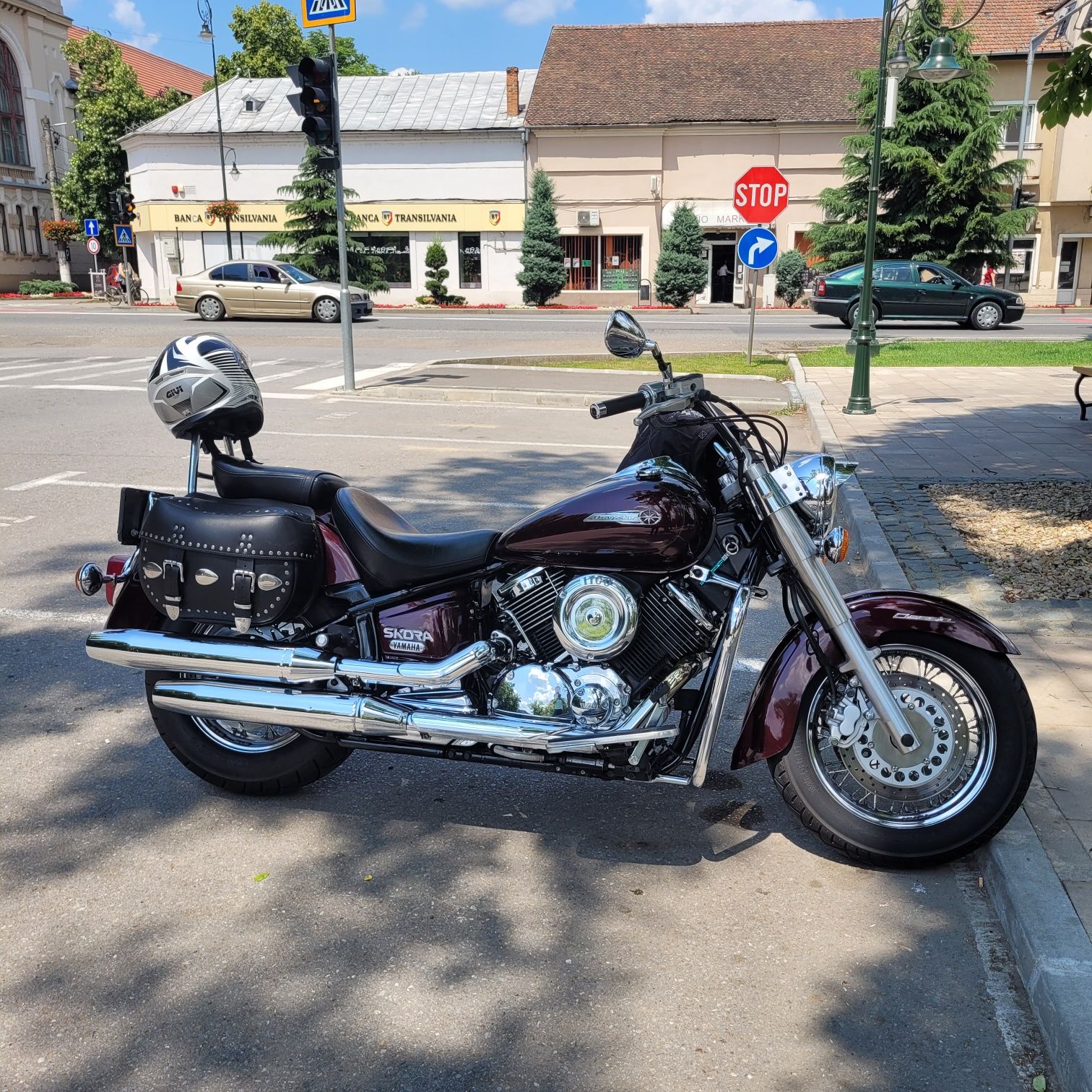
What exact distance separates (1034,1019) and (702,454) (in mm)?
1718

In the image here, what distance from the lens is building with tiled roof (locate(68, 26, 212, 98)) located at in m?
66.4

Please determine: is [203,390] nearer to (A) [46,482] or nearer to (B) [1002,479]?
(A) [46,482]

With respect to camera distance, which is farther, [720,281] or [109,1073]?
[720,281]

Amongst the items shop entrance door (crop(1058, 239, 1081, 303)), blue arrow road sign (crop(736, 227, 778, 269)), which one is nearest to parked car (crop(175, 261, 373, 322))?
blue arrow road sign (crop(736, 227, 778, 269))

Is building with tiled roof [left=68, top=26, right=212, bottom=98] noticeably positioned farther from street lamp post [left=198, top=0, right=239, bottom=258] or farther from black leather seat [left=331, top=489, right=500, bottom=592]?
black leather seat [left=331, top=489, right=500, bottom=592]

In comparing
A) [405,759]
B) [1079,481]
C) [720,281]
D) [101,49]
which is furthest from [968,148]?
[101,49]

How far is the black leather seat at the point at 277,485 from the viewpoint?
3.55 metres

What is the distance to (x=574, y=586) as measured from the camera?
315cm

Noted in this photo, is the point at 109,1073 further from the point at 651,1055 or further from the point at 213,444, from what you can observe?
the point at 213,444

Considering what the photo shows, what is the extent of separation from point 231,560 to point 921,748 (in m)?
2.22

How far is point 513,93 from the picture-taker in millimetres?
42125

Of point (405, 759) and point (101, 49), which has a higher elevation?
point (101, 49)

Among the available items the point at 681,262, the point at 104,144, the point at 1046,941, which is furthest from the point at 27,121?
the point at 1046,941

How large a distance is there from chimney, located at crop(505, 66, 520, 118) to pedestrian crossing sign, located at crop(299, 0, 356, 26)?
1190 inches
